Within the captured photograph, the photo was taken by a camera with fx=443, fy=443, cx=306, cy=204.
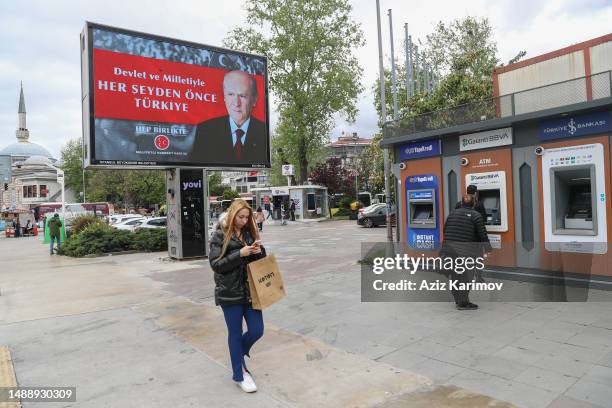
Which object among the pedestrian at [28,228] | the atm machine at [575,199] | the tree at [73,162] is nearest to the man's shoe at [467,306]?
the atm machine at [575,199]

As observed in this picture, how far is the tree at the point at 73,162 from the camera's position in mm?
65750

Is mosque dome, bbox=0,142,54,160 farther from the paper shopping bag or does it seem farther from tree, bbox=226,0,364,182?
the paper shopping bag

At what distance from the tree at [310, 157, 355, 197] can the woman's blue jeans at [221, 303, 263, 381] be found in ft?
141

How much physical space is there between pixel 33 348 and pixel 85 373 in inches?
57.5

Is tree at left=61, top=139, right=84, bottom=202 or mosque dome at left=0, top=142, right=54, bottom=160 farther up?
mosque dome at left=0, top=142, right=54, bottom=160

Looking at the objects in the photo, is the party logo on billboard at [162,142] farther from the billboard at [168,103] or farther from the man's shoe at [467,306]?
the man's shoe at [467,306]

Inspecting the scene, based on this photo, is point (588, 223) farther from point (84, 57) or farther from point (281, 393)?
point (84, 57)

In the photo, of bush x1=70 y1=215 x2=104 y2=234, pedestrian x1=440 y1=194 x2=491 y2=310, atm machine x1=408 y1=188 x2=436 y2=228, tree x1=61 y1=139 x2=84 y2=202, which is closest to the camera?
pedestrian x1=440 y1=194 x2=491 y2=310

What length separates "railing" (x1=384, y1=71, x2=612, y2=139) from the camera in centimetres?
678

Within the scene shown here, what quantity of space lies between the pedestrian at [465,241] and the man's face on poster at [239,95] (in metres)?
9.19

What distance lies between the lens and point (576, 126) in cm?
700

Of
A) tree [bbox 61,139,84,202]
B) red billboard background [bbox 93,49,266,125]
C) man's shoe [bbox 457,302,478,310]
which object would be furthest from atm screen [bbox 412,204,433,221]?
tree [bbox 61,139,84,202]

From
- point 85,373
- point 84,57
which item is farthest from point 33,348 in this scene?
point 84,57

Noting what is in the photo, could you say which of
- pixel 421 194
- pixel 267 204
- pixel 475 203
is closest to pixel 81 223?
pixel 421 194
